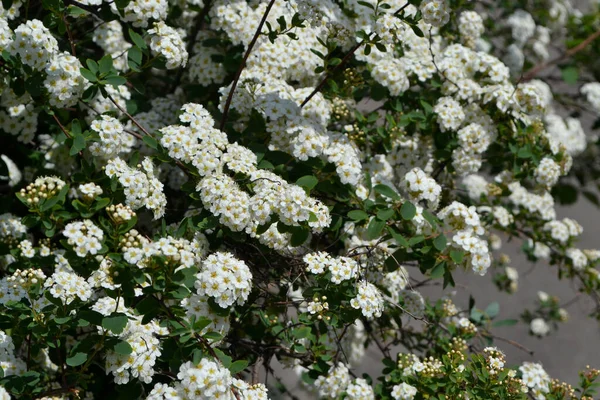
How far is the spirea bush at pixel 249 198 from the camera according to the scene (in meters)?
2.41

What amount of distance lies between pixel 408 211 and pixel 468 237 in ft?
0.79

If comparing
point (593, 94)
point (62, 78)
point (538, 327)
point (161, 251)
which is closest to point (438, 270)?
point (161, 251)

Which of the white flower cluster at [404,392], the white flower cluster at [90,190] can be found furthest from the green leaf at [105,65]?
the white flower cluster at [404,392]

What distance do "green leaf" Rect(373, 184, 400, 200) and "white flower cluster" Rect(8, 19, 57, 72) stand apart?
4.13ft

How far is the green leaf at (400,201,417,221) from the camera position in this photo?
2.78 m

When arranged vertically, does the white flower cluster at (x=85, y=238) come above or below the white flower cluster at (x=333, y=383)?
above

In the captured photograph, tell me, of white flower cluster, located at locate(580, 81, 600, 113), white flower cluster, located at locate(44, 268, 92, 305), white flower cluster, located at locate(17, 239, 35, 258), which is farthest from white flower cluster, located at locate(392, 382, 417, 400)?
white flower cluster, located at locate(580, 81, 600, 113)

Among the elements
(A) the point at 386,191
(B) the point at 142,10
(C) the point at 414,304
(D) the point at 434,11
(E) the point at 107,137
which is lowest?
(C) the point at 414,304

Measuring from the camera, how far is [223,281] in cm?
233

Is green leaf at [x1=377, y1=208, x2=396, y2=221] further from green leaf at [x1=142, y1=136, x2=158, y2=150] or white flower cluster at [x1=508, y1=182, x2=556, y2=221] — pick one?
white flower cluster at [x1=508, y1=182, x2=556, y2=221]

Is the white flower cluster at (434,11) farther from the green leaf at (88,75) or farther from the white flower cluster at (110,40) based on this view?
the white flower cluster at (110,40)

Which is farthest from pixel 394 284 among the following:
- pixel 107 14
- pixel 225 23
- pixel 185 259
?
pixel 107 14

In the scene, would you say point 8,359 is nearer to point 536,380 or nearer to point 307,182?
point 307,182

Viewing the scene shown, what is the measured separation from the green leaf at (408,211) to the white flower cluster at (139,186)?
853mm
